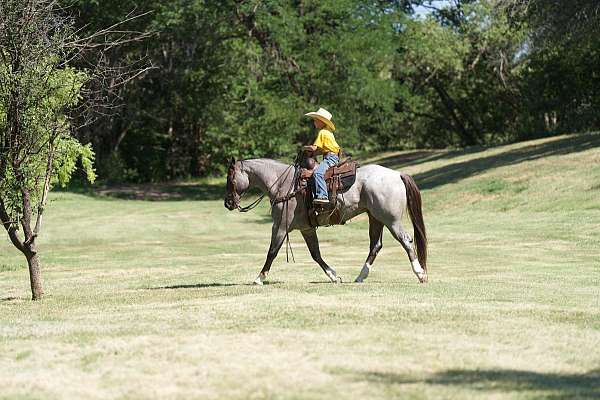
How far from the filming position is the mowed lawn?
8.65 meters

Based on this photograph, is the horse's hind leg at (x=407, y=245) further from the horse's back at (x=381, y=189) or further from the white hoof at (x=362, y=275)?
the white hoof at (x=362, y=275)

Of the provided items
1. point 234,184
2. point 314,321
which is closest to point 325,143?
point 234,184

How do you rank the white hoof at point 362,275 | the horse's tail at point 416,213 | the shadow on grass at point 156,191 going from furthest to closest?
the shadow on grass at point 156,191 → the white hoof at point 362,275 → the horse's tail at point 416,213

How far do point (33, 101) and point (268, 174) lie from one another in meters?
3.92

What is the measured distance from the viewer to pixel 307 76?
170ft

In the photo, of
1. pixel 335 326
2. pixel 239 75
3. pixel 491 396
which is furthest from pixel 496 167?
pixel 491 396

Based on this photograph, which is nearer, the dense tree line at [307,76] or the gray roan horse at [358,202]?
the gray roan horse at [358,202]

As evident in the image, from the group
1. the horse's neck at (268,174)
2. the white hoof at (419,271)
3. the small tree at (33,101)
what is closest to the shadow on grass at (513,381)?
the white hoof at (419,271)

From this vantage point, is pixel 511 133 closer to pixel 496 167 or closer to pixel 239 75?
pixel 239 75

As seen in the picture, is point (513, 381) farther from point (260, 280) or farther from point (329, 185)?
point (260, 280)

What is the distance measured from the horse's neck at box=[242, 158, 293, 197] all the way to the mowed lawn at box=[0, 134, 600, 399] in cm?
160

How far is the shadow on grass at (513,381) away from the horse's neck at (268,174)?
26.6 ft

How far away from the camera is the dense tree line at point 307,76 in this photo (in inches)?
1994

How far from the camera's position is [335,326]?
1123 centimetres
